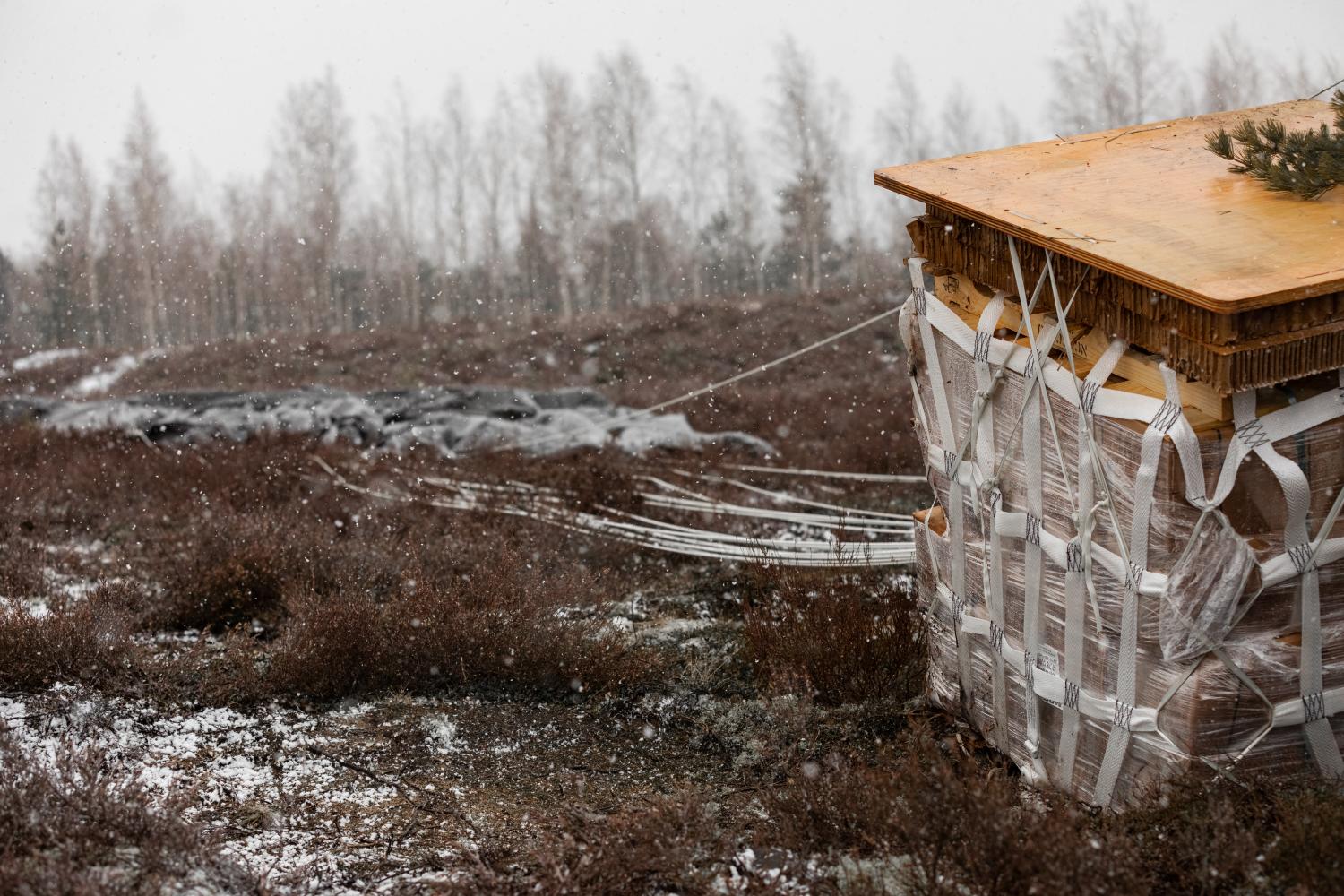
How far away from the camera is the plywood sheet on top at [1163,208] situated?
2561 millimetres

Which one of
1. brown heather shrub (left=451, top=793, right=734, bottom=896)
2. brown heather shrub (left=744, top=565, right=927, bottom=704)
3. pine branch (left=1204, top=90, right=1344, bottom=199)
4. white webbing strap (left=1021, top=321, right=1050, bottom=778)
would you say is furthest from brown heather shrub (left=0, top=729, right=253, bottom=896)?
pine branch (left=1204, top=90, right=1344, bottom=199)

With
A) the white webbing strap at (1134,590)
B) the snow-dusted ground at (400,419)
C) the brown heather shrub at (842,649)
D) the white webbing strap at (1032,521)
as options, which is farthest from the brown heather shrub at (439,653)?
the snow-dusted ground at (400,419)

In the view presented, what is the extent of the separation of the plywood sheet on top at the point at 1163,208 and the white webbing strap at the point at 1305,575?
305mm

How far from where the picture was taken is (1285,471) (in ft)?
8.47

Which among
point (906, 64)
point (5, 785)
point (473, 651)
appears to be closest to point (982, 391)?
point (473, 651)

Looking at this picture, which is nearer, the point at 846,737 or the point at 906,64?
the point at 846,737

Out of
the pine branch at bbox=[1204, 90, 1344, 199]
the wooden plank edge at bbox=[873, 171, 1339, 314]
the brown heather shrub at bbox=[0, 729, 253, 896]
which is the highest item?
the pine branch at bbox=[1204, 90, 1344, 199]

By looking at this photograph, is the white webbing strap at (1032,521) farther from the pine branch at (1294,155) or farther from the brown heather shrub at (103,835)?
the brown heather shrub at (103,835)

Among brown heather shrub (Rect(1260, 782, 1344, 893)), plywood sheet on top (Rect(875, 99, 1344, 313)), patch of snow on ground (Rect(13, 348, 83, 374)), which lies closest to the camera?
brown heather shrub (Rect(1260, 782, 1344, 893))

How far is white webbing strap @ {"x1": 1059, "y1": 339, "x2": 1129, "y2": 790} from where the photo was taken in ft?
9.57

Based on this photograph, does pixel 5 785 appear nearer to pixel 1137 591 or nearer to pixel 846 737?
pixel 846 737

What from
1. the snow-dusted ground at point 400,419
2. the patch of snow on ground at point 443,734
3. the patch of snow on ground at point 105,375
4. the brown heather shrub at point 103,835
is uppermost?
the brown heather shrub at point 103,835

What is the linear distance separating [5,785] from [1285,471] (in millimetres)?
3335

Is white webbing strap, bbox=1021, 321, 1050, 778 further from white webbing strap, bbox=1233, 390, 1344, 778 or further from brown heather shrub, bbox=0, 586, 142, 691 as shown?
brown heather shrub, bbox=0, 586, 142, 691
